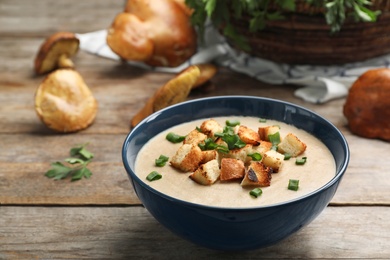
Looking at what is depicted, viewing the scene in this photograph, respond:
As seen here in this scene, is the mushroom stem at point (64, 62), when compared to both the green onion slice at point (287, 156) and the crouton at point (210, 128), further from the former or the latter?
the green onion slice at point (287, 156)

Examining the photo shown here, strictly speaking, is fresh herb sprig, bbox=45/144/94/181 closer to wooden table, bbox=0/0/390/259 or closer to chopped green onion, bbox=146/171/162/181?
→ wooden table, bbox=0/0/390/259

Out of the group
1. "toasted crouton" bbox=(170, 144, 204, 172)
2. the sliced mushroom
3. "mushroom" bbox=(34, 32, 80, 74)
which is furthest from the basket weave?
"toasted crouton" bbox=(170, 144, 204, 172)

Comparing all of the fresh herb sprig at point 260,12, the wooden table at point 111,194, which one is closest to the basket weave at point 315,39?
the fresh herb sprig at point 260,12

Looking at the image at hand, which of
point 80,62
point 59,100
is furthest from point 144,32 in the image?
point 59,100

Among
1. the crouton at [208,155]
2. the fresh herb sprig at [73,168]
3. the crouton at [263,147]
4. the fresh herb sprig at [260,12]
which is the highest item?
the fresh herb sprig at [260,12]

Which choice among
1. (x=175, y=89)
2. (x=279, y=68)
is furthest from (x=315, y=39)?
(x=175, y=89)

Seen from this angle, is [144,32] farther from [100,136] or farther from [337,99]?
[337,99]

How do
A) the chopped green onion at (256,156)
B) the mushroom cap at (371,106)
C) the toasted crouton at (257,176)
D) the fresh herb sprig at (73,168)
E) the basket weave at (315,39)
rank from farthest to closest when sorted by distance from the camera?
the basket weave at (315,39) < the mushroom cap at (371,106) < the fresh herb sprig at (73,168) < the chopped green onion at (256,156) < the toasted crouton at (257,176)
